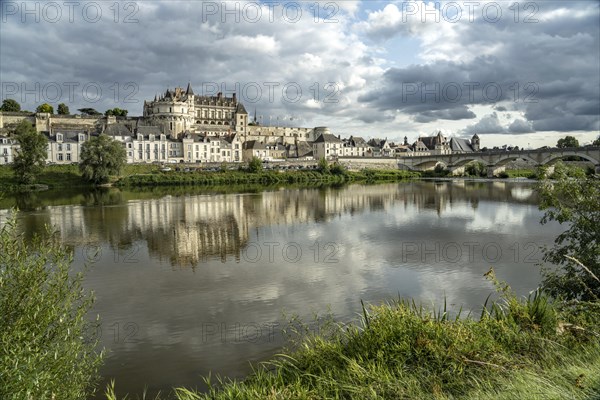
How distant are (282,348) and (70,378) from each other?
384 centimetres

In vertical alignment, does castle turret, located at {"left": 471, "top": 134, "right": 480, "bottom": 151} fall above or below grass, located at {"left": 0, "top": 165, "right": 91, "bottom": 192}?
above

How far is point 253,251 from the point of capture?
17172 mm

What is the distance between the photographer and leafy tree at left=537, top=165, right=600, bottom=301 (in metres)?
8.77

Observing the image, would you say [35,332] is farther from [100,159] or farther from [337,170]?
[337,170]

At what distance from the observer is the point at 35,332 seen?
212 inches

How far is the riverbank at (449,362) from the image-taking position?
4.75 meters

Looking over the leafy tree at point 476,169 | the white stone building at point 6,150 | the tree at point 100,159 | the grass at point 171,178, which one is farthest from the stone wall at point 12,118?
the leafy tree at point 476,169

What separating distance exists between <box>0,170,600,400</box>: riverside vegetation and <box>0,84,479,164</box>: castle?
209 feet

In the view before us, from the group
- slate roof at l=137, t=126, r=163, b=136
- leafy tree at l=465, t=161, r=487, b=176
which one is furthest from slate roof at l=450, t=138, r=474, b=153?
slate roof at l=137, t=126, r=163, b=136

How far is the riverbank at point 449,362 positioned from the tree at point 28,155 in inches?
2018

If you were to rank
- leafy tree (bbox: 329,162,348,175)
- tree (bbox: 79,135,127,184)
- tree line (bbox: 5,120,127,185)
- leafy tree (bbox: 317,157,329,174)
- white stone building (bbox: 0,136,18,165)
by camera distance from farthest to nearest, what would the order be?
leafy tree (bbox: 329,162,348,175)
leafy tree (bbox: 317,157,329,174)
white stone building (bbox: 0,136,18,165)
tree (bbox: 79,135,127,184)
tree line (bbox: 5,120,127,185)

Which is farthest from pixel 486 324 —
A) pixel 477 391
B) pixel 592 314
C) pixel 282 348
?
pixel 282 348

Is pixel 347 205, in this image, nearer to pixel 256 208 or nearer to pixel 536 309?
pixel 256 208

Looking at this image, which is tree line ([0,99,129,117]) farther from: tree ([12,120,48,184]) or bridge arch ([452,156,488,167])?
bridge arch ([452,156,488,167])
